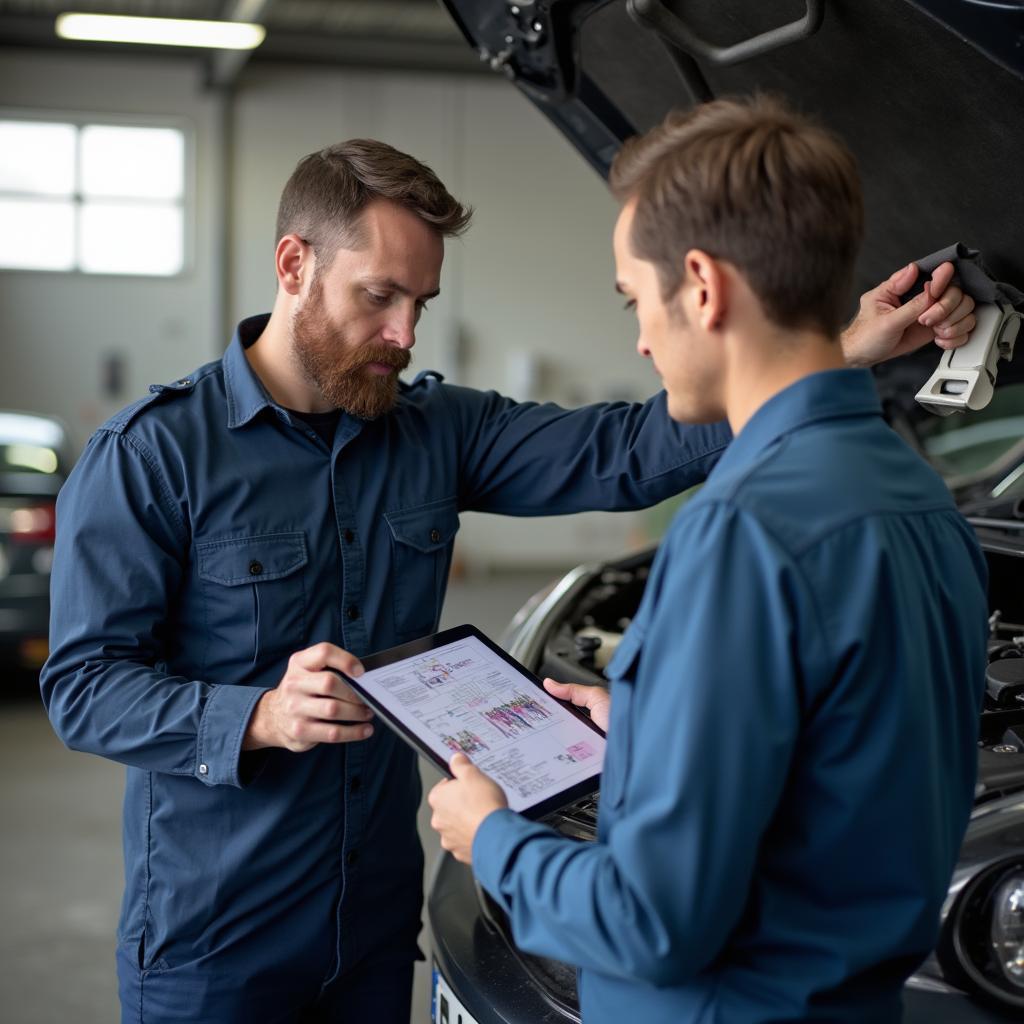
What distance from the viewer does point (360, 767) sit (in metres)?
1.65

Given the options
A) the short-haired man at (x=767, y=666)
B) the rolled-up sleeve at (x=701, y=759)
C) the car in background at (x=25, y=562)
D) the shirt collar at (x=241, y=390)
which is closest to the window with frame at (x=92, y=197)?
the car in background at (x=25, y=562)

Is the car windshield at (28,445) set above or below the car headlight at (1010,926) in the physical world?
below

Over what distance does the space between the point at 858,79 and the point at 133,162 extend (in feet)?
28.3

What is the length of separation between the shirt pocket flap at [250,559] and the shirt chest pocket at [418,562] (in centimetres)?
16

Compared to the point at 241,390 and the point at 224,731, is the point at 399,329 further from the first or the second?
the point at 224,731

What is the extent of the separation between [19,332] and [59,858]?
260 inches

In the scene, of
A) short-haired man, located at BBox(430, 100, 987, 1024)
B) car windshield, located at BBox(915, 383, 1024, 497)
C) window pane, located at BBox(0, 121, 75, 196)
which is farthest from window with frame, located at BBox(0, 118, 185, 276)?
short-haired man, located at BBox(430, 100, 987, 1024)

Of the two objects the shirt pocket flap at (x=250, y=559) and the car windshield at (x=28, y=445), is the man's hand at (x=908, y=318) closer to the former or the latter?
the shirt pocket flap at (x=250, y=559)

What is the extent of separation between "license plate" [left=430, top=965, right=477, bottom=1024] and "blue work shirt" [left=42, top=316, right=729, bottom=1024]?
62mm

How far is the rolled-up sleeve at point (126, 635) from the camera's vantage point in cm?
147

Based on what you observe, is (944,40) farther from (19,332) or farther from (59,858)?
(19,332)

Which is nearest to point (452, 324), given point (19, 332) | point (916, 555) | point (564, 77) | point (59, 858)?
point (19, 332)

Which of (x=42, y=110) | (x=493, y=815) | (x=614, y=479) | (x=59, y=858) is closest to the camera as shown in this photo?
(x=493, y=815)

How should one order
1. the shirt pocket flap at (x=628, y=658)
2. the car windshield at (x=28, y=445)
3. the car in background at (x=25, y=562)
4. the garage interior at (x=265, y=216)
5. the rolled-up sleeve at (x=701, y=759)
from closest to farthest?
the rolled-up sleeve at (x=701, y=759), the shirt pocket flap at (x=628, y=658), the car in background at (x=25, y=562), the car windshield at (x=28, y=445), the garage interior at (x=265, y=216)
